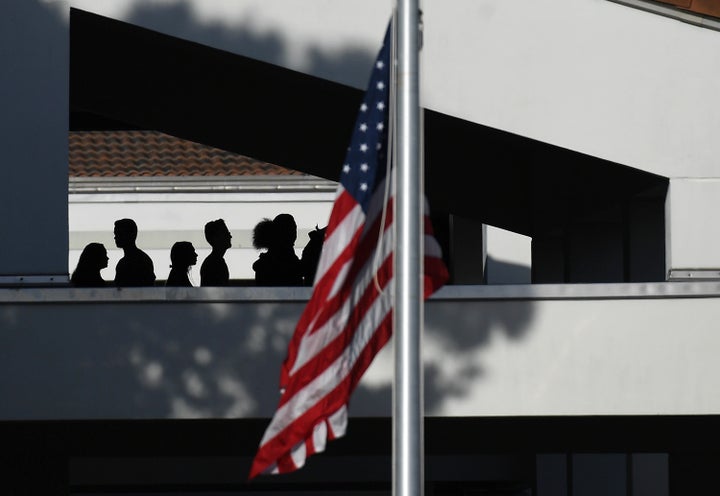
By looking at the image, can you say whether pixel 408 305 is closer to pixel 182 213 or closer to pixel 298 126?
pixel 298 126

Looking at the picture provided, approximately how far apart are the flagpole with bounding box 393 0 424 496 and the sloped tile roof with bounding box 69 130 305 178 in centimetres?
2891

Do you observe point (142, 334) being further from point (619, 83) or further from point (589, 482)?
point (589, 482)

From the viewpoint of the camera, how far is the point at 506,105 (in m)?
11.2

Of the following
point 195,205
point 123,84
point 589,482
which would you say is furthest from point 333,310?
point 195,205

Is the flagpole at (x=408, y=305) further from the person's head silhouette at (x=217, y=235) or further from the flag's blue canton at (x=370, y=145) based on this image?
the person's head silhouette at (x=217, y=235)

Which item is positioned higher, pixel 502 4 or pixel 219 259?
pixel 502 4

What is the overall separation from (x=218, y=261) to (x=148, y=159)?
26.3 m

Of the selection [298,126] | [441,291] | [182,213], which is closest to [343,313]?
[441,291]

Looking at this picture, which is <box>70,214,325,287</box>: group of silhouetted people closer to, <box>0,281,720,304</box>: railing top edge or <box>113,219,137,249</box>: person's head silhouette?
<box>113,219,137,249</box>: person's head silhouette

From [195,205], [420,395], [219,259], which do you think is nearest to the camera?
[420,395]

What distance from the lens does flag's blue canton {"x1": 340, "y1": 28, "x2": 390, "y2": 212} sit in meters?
6.95

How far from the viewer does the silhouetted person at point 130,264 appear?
1128 centimetres

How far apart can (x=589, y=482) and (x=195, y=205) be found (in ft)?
66.3

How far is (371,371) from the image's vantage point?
34.3 ft
